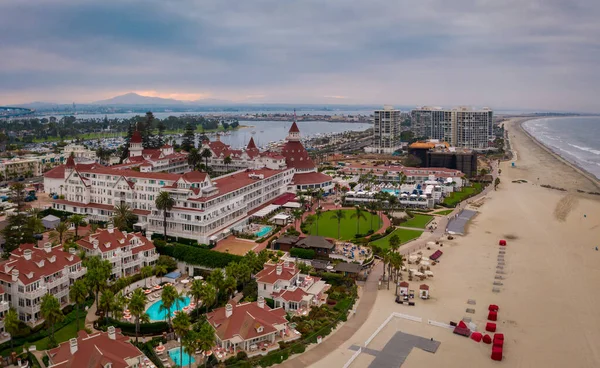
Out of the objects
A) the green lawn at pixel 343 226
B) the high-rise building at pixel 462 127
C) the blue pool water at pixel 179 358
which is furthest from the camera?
the high-rise building at pixel 462 127

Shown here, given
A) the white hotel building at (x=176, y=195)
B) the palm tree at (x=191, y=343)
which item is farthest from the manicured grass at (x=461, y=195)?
the palm tree at (x=191, y=343)

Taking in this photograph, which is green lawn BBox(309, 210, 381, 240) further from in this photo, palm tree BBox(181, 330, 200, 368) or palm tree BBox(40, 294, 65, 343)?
palm tree BBox(40, 294, 65, 343)

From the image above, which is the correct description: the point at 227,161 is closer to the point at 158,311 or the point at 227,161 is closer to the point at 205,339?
the point at 158,311

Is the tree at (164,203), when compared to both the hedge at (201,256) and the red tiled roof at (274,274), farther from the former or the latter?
the red tiled roof at (274,274)

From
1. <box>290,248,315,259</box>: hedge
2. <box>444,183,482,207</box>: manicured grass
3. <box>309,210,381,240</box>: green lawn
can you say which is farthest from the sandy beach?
<box>309,210,381,240</box>: green lawn

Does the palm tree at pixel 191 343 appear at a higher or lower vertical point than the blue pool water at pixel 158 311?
higher

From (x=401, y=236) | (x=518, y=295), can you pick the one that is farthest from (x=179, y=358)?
(x=401, y=236)
